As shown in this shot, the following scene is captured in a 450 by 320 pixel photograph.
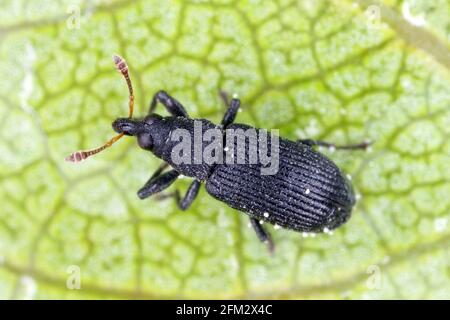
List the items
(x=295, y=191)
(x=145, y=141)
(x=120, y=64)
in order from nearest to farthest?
1. (x=120, y=64)
2. (x=295, y=191)
3. (x=145, y=141)

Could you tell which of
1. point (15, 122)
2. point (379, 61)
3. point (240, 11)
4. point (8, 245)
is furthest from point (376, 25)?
point (8, 245)

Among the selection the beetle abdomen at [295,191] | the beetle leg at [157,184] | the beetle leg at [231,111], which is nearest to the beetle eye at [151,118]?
the beetle leg at [157,184]

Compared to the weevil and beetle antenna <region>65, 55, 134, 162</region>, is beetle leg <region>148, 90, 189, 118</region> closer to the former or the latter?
the weevil

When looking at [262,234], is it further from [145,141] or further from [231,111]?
[145,141]

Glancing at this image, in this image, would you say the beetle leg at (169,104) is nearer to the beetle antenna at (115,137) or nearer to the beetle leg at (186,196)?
the beetle antenna at (115,137)

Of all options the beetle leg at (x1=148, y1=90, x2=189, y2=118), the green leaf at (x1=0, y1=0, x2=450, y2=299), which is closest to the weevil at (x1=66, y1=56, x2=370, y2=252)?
the beetle leg at (x1=148, y1=90, x2=189, y2=118)

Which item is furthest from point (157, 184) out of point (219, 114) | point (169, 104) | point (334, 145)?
point (334, 145)
